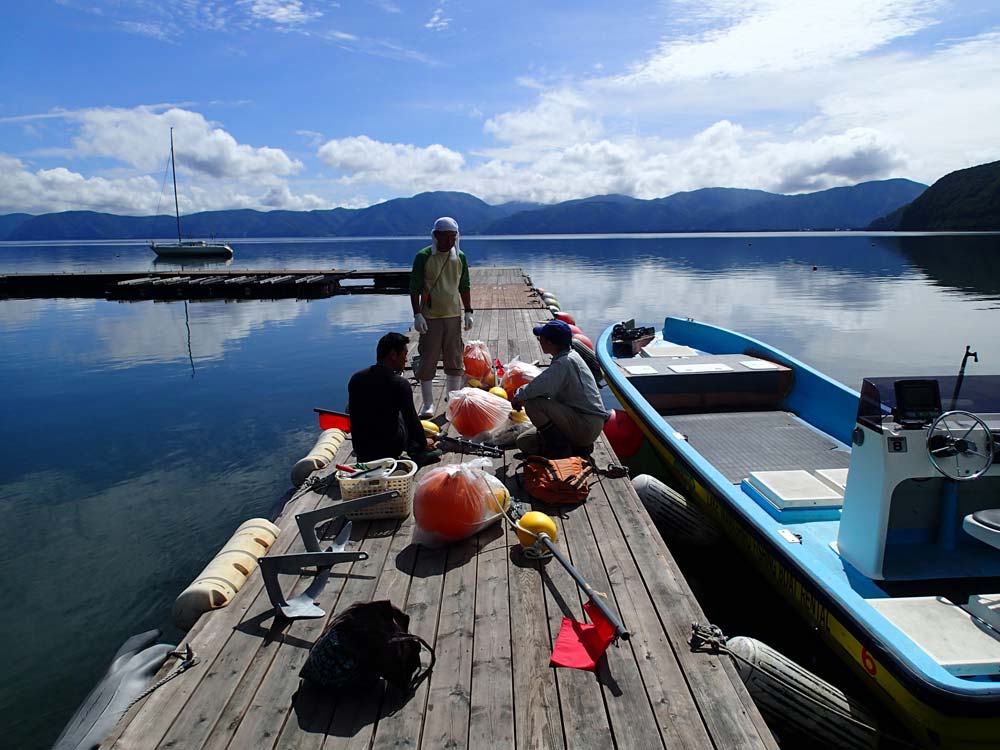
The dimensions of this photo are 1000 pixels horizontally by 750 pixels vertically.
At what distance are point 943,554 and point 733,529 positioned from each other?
1.51 m

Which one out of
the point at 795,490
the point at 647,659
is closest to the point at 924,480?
the point at 795,490

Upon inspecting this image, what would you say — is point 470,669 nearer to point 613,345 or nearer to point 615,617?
point 615,617

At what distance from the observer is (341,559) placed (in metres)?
3.90

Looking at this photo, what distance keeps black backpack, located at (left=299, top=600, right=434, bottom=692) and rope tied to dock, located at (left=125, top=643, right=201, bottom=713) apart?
28.7 inches

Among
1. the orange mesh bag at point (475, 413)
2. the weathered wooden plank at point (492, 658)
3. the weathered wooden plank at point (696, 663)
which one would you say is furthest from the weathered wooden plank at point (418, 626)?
the orange mesh bag at point (475, 413)

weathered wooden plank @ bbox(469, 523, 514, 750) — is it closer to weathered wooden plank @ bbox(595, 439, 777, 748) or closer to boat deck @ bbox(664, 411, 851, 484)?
weathered wooden plank @ bbox(595, 439, 777, 748)

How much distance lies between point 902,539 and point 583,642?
291cm

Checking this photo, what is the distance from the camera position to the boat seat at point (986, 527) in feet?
11.9

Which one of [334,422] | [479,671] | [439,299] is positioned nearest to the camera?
[479,671]

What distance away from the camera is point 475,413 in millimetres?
6652

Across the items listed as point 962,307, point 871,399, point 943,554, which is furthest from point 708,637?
point 962,307

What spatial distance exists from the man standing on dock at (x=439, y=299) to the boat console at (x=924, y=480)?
15.1ft

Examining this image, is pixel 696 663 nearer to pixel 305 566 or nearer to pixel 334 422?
pixel 305 566

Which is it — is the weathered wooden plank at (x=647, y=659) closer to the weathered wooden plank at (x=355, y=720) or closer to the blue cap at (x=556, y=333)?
the weathered wooden plank at (x=355, y=720)
